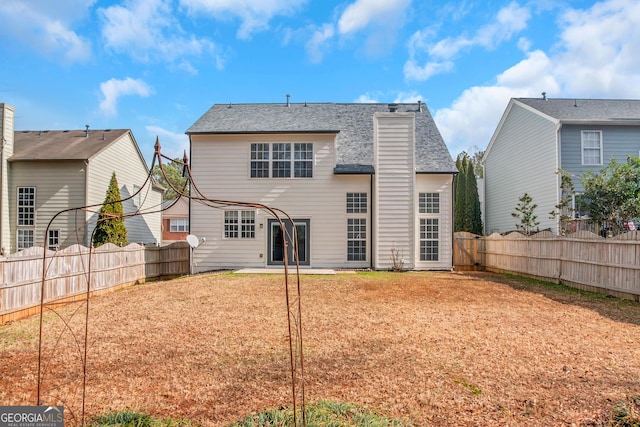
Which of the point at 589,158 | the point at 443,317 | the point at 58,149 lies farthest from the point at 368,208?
the point at 58,149

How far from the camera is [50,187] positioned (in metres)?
17.6

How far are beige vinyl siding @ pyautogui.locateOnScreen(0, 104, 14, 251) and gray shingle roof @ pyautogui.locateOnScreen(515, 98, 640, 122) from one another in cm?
2472

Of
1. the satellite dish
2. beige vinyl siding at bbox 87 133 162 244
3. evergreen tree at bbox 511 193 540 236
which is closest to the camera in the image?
the satellite dish

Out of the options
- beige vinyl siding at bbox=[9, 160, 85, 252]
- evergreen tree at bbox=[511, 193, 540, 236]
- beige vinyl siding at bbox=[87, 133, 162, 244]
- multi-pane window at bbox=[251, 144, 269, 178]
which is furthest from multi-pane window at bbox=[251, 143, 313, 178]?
evergreen tree at bbox=[511, 193, 540, 236]

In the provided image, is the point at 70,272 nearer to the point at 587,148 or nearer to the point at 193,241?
the point at 193,241

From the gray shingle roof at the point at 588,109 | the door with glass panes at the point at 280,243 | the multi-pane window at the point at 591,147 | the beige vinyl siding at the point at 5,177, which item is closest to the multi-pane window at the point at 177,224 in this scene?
the beige vinyl siding at the point at 5,177

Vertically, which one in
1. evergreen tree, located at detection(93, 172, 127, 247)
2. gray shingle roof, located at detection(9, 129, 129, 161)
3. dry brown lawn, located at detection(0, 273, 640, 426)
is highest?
gray shingle roof, located at detection(9, 129, 129, 161)

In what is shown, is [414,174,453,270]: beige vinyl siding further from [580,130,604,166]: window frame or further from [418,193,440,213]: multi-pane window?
[580,130,604,166]: window frame

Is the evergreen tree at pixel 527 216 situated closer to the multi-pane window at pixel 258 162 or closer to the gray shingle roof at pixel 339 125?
the gray shingle roof at pixel 339 125

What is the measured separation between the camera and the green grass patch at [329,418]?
3166 millimetres

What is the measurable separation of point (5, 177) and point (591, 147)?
86.5 ft

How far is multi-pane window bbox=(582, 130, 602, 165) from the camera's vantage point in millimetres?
16594

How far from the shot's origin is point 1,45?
11.4 metres

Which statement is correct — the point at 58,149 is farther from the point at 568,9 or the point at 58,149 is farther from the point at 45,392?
the point at 568,9
